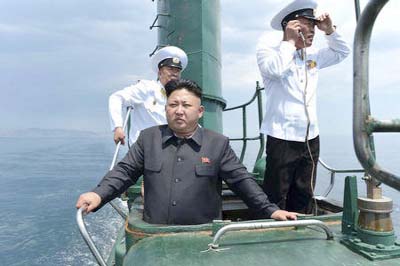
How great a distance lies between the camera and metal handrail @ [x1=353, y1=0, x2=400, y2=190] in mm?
1089

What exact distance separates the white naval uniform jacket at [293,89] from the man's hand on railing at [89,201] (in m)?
1.59

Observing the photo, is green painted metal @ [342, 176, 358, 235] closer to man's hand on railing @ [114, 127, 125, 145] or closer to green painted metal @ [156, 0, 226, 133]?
man's hand on railing @ [114, 127, 125, 145]

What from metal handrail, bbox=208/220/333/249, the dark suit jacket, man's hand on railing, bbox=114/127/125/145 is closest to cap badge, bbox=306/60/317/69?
the dark suit jacket

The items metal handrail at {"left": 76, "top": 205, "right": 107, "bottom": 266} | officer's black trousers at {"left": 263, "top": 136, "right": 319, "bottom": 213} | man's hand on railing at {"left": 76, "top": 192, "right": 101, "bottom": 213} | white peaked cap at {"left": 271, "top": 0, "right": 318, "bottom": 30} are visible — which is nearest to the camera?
metal handrail at {"left": 76, "top": 205, "right": 107, "bottom": 266}

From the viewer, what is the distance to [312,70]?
3.17 metres

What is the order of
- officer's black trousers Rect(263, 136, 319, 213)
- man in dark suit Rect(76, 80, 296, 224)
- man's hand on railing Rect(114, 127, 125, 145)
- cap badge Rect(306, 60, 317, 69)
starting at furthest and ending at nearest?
1. man's hand on railing Rect(114, 127, 125, 145)
2. cap badge Rect(306, 60, 317, 69)
3. officer's black trousers Rect(263, 136, 319, 213)
4. man in dark suit Rect(76, 80, 296, 224)

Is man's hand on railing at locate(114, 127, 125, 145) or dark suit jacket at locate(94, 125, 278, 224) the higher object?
man's hand on railing at locate(114, 127, 125, 145)

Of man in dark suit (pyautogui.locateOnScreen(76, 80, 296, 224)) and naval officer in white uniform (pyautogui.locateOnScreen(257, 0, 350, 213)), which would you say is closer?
man in dark suit (pyautogui.locateOnScreen(76, 80, 296, 224))

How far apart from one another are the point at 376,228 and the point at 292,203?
1.22 metres

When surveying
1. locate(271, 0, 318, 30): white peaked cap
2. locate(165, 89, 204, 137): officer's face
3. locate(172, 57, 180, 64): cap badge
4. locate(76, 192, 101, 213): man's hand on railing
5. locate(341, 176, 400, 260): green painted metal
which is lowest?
locate(341, 176, 400, 260): green painted metal

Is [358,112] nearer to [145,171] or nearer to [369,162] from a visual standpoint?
[369,162]

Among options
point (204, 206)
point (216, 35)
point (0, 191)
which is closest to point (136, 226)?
point (204, 206)

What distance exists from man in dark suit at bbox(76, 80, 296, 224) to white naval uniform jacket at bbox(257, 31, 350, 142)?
2.23ft

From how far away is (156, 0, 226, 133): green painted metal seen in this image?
6379mm
